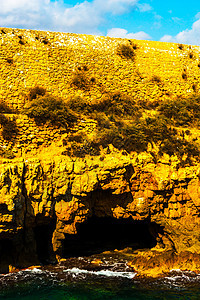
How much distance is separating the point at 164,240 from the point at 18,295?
823 centimetres

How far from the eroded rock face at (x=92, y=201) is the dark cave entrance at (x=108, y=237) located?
1333mm

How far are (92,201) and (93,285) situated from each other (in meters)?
4.33

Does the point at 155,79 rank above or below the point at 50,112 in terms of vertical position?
above

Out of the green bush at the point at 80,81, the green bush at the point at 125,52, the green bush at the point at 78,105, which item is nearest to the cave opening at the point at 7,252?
the green bush at the point at 78,105

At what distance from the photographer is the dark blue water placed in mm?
11914

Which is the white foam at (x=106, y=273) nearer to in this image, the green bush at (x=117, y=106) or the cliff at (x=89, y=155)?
the cliff at (x=89, y=155)

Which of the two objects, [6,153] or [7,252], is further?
[6,153]

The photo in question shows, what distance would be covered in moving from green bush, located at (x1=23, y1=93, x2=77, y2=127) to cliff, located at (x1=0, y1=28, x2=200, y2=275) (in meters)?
0.06

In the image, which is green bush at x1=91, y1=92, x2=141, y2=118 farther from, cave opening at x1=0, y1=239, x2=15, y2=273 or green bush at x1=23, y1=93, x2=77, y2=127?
cave opening at x1=0, y1=239, x2=15, y2=273

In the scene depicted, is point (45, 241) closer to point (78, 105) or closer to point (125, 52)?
point (78, 105)

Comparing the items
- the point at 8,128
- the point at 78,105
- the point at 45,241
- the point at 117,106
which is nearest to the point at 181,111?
the point at 117,106

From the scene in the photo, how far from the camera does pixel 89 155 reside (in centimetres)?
1606

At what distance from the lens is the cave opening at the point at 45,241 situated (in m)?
15.3

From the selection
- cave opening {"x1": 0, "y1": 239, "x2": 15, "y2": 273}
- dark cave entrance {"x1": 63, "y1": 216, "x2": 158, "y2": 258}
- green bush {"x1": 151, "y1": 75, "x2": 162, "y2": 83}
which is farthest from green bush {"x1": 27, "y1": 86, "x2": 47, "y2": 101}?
cave opening {"x1": 0, "y1": 239, "x2": 15, "y2": 273}
